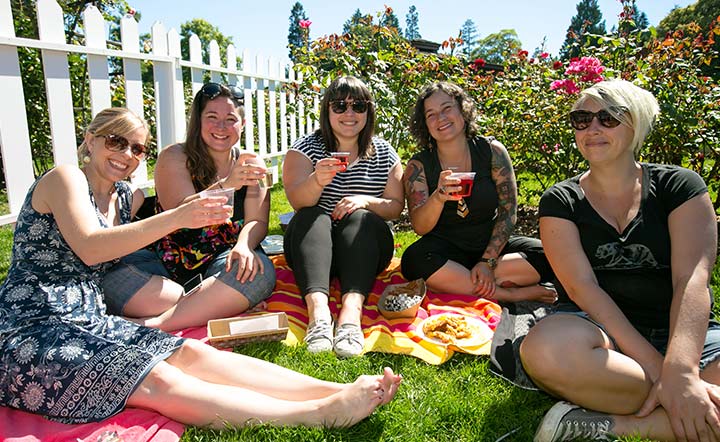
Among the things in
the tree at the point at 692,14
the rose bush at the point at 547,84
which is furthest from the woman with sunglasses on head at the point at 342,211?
the tree at the point at 692,14

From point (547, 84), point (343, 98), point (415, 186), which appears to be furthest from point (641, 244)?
point (547, 84)

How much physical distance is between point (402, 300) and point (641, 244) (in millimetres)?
1418

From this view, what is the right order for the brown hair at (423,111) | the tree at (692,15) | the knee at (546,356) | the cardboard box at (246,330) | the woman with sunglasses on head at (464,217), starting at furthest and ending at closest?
the tree at (692,15)
the brown hair at (423,111)
the woman with sunglasses on head at (464,217)
the cardboard box at (246,330)
the knee at (546,356)

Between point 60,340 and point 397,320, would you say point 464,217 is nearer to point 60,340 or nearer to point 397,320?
point 397,320

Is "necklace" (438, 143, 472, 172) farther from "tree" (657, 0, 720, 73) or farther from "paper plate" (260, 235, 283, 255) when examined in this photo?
"tree" (657, 0, 720, 73)

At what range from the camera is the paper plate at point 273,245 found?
4320 millimetres

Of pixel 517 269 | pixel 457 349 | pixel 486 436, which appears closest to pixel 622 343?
pixel 486 436

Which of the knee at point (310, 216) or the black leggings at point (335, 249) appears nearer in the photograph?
the black leggings at point (335, 249)

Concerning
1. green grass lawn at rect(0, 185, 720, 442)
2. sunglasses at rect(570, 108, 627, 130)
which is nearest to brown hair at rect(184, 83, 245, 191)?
green grass lawn at rect(0, 185, 720, 442)

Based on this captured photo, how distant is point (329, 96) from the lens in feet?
11.6

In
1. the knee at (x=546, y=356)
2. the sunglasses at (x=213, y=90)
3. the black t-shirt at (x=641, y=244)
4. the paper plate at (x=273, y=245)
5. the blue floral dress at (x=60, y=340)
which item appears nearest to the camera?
the blue floral dress at (x=60, y=340)

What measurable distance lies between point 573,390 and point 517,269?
1480 millimetres

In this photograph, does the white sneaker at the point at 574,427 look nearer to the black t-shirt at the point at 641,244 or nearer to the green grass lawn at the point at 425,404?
the green grass lawn at the point at 425,404

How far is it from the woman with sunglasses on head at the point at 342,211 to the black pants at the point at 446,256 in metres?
0.21
